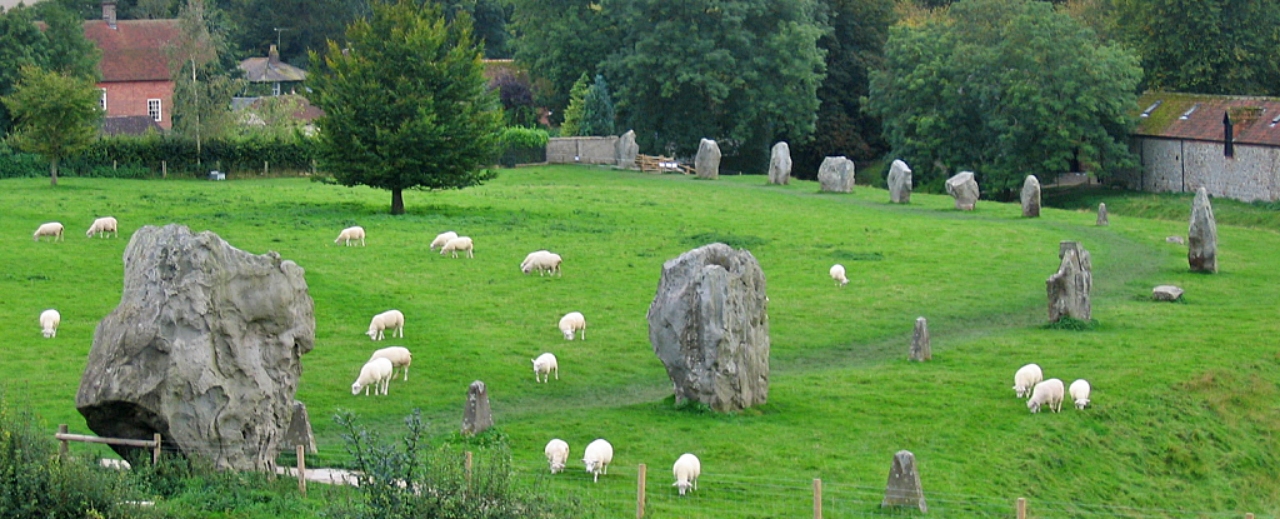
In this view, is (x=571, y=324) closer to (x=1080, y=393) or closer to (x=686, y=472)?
(x=1080, y=393)

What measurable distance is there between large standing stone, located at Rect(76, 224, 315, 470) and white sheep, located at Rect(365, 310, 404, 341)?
389 inches

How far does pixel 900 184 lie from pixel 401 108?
2233cm

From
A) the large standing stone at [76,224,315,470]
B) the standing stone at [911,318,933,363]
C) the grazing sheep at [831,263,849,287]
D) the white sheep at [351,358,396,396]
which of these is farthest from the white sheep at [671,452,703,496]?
the grazing sheep at [831,263,849,287]

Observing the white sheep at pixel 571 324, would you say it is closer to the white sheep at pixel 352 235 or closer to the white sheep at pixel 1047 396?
the white sheep at pixel 1047 396

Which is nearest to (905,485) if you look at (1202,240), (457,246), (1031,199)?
(457,246)

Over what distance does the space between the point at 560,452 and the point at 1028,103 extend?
174 feet

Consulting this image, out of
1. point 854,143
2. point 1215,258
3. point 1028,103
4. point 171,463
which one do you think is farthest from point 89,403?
point 854,143

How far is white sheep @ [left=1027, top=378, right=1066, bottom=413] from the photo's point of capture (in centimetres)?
3119

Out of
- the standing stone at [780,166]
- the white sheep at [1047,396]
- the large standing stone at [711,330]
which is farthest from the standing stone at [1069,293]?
the standing stone at [780,166]

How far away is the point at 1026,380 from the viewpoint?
3216 centimetres

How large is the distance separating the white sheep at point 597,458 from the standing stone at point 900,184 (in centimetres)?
4251

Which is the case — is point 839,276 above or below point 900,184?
below

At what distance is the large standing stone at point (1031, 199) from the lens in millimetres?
61531

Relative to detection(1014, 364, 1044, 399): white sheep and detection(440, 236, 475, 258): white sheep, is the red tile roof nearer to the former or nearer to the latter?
detection(440, 236, 475, 258): white sheep
